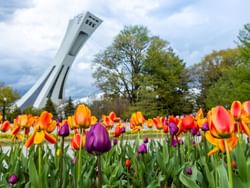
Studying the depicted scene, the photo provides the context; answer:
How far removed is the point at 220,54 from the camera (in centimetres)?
3897

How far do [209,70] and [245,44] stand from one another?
17.4 metres

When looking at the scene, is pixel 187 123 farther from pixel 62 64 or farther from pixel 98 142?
pixel 62 64

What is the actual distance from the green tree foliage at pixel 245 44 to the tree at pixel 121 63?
1272cm

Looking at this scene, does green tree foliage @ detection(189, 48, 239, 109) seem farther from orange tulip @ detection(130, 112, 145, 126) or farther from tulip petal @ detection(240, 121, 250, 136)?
tulip petal @ detection(240, 121, 250, 136)

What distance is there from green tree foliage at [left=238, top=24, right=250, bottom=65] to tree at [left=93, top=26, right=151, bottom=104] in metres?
12.7

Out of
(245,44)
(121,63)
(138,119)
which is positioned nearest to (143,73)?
(121,63)

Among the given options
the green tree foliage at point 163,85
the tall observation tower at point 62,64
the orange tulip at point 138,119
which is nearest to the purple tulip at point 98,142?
the orange tulip at point 138,119

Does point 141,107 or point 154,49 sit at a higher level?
point 154,49

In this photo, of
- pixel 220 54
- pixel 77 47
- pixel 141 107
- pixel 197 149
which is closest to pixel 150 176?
pixel 197 149

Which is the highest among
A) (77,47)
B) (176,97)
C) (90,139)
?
(77,47)

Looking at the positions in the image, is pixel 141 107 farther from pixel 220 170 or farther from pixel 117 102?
pixel 220 170

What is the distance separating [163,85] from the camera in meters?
31.4

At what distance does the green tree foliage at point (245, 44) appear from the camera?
20489 mm

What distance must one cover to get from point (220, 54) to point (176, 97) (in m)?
10.6
